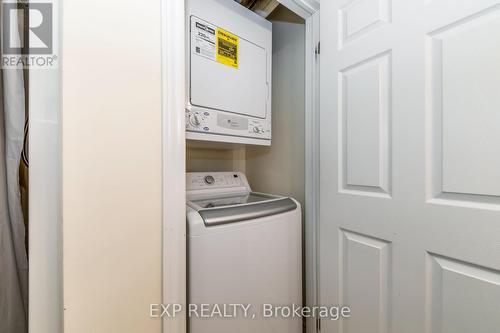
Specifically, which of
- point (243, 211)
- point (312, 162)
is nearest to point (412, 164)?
point (312, 162)

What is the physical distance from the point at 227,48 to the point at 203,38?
0.47ft

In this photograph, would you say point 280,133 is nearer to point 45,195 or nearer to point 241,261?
point 241,261

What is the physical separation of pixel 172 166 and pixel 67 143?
28 cm

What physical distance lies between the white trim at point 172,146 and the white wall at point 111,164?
0.07ft

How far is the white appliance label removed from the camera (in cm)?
101

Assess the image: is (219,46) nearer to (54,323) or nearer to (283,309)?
(54,323)

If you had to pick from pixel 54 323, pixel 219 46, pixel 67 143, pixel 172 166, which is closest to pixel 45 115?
pixel 67 143

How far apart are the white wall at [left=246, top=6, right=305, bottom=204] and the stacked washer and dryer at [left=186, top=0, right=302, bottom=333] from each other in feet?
0.72

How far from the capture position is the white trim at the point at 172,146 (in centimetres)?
70

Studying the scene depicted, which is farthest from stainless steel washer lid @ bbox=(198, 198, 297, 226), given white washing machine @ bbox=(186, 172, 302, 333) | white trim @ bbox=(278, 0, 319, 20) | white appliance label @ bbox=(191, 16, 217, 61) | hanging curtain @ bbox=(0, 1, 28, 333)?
white trim @ bbox=(278, 0, 319, 20)

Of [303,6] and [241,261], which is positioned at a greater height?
[303,6]

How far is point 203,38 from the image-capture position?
1048 mm

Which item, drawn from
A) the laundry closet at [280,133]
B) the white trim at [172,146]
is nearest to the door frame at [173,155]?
the white trim at [172,146]

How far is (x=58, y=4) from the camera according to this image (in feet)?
1.82
